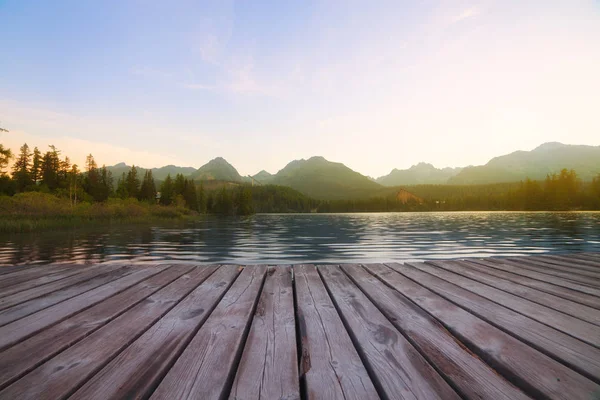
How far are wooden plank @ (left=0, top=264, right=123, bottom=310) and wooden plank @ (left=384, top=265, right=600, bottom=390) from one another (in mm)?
4188

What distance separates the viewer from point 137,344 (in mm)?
2195

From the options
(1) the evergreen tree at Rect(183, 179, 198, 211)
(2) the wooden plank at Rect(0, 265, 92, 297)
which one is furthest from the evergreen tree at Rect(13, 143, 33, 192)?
(2) the wooden plank at Rect(0, 265, 92, 297)

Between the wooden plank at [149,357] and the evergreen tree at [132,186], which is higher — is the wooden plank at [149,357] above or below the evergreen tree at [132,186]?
below

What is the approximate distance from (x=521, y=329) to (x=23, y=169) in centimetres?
11052

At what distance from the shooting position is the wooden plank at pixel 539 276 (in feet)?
12.5

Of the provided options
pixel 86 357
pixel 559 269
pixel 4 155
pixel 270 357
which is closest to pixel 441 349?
pixel 270 357

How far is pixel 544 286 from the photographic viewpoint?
12.9 feet

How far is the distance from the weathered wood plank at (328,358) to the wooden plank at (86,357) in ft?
4.18

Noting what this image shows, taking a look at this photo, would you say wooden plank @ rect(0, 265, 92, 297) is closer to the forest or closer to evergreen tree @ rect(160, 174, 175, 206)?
the forest

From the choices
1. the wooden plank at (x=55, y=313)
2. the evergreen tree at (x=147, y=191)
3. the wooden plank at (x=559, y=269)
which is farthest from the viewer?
the evergreen tree at (x=147, y=191)

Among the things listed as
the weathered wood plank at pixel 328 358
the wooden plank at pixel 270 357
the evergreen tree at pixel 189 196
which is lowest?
the weathered wood plank at pixel 328 358

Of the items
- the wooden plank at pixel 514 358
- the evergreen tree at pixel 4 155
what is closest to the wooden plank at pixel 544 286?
the wooden plank at pixel 514 358

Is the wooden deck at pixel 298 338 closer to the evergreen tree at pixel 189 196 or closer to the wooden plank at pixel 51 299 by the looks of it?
the wooden plank at pixel 51 299

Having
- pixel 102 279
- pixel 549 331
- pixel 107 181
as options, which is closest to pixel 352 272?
pixel 549 331
